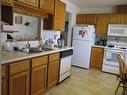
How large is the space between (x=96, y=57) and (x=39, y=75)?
291 centimetres

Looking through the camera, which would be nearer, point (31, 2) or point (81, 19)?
point (31, 2)

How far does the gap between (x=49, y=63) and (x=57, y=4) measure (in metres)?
1.55

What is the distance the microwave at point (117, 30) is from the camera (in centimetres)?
448

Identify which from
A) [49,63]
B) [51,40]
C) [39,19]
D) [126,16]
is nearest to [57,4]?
[39,19]

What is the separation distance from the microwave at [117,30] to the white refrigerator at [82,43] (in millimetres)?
605

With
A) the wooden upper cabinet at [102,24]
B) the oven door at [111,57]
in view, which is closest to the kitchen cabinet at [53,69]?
the oven door at [111,57]

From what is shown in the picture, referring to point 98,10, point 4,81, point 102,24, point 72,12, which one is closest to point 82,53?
point 102,24

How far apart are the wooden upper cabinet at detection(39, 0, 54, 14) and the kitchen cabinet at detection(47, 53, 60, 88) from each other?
41.7 inches

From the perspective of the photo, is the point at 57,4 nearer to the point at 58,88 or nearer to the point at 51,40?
the point at 51,40

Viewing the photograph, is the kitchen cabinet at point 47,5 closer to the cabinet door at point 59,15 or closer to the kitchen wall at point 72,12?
the cabinet door at point 59,15

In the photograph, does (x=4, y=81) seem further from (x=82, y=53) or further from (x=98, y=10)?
(x=98, y=10)

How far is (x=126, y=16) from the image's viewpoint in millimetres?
4469

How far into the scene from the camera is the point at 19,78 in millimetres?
2070

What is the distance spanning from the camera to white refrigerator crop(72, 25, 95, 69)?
4676 millimetres
